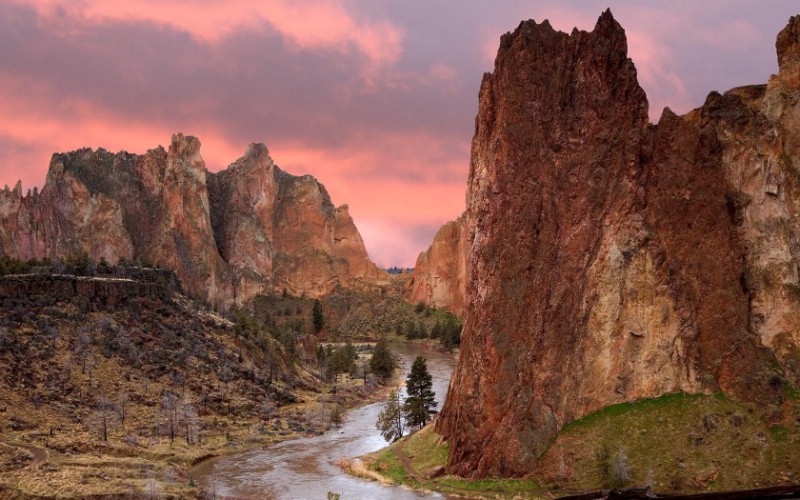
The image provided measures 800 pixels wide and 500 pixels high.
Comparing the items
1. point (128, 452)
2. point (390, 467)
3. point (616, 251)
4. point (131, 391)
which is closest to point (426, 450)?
point (390, 467)

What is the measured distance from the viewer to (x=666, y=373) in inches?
2345

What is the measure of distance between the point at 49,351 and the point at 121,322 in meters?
15.0

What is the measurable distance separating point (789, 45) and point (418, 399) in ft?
166

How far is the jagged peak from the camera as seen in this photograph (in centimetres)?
6550

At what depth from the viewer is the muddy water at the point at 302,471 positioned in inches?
2547

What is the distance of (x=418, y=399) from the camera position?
87.4m

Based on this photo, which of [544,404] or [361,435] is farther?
[361,435]

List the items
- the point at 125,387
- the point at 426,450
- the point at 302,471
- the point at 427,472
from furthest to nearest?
the point at 125,387 < the point at 302,471 < the point at 426,450 < the point at 427,472

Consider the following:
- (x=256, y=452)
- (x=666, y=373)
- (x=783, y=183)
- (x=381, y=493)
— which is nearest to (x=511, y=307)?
(x=666, y=373)

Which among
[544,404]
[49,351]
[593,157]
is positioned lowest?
[544,404]

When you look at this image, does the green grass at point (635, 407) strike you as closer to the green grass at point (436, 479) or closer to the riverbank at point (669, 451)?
the riverbank at point (669, 451)

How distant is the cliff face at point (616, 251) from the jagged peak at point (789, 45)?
129mm

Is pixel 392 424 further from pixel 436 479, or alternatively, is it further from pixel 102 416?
pixel 102 416

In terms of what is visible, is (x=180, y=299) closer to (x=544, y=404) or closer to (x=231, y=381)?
(x=231, y=381)
